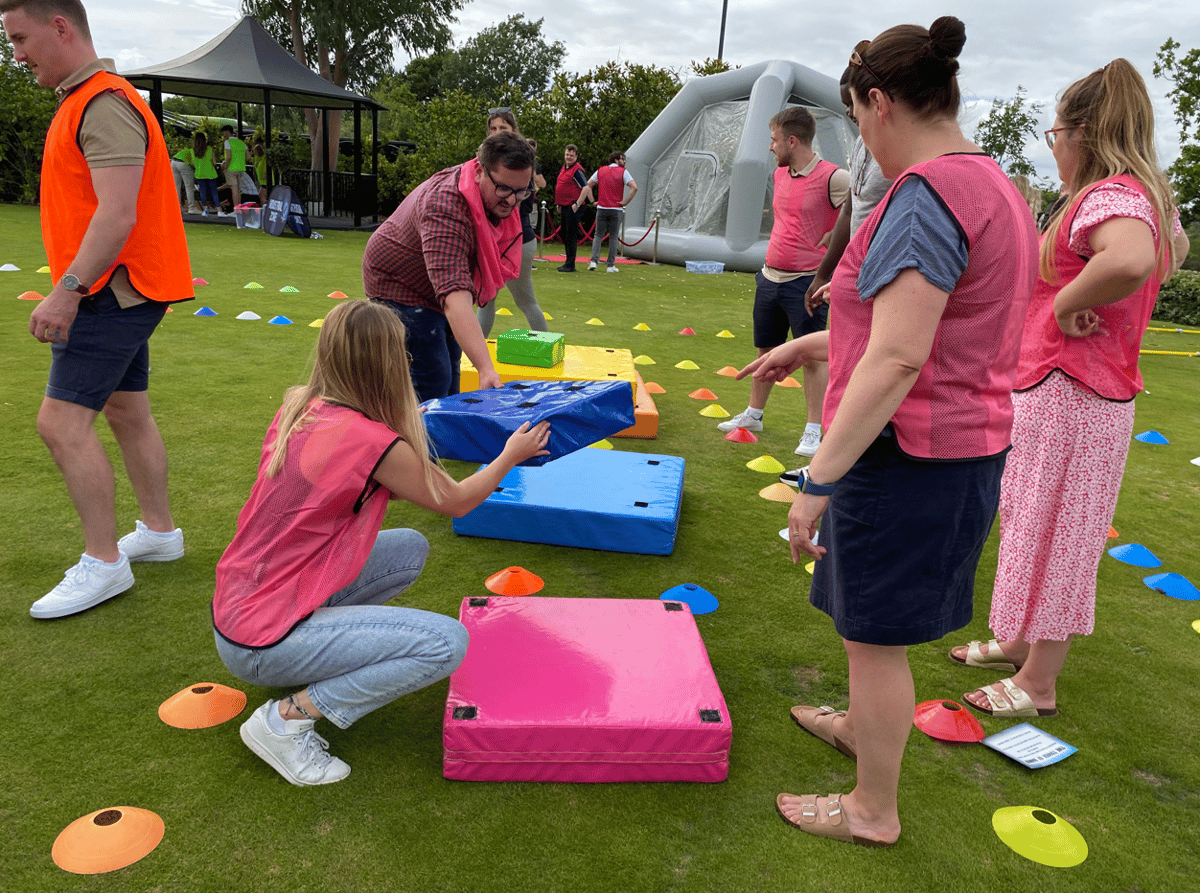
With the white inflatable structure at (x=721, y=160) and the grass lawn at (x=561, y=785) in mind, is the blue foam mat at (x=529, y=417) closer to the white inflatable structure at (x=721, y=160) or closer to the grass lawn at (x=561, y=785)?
the grass lawn at (x=561, y=785)

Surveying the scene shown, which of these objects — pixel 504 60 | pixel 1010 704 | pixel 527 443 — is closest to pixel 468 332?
pixel 527 443

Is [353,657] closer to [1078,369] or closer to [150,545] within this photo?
[150,545]

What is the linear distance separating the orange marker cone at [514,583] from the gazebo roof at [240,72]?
1578 cm

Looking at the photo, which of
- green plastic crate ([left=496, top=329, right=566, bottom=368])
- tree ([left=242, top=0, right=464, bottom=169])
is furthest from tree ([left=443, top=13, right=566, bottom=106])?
green plastic crate ([left=496, top=329, right=566, bottom=368])

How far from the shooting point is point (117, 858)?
1.93 meters

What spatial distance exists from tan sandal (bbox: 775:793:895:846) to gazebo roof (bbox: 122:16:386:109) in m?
17.3

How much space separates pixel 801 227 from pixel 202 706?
408 centimetres

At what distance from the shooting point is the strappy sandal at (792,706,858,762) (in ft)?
8.26

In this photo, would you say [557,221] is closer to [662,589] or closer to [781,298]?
[781,298]

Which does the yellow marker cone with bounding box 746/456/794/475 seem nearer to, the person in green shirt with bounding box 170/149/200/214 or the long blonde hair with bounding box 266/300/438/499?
the long blonde hair with bounding box 266/300/438/499

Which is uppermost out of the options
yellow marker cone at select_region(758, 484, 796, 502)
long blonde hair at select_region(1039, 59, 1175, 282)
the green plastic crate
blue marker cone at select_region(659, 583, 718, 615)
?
long blonde hair at select_region(1039, 59, 1175, 282)

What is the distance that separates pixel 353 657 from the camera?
7.18ft

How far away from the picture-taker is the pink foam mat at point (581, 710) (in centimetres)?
224

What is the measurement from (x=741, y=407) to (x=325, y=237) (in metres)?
12.7
